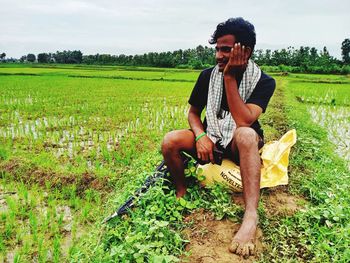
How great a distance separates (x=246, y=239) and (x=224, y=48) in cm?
123

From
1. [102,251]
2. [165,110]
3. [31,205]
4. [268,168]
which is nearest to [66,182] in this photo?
[31,205]

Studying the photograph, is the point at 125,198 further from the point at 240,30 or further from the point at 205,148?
the point at 240,30

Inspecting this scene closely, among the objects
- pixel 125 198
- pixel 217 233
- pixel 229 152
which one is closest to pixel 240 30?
pixel 229 152

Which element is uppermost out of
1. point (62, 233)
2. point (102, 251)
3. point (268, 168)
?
point (268, 168)

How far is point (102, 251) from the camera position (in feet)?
6.38

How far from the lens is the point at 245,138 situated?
2.14 metres

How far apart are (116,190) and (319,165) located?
6.97 feet

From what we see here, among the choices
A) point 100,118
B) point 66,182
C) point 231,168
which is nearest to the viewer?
point 231,168

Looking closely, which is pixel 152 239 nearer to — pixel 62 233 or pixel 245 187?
pixel 245 187

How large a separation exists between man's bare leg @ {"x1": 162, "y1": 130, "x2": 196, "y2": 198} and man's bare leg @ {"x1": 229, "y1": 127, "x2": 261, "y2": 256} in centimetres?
39

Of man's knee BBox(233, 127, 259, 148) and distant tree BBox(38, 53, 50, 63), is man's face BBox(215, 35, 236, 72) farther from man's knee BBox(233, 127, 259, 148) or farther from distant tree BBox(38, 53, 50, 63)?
distant tree BBox(38, 53, 50, 63)

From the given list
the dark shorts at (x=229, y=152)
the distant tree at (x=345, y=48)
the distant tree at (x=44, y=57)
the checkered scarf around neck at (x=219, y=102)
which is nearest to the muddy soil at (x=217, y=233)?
the dark shorts at (x=229, y=152)

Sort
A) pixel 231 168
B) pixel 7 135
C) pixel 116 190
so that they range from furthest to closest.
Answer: pixel 7 135, pixel 116 190, pixel 231 168

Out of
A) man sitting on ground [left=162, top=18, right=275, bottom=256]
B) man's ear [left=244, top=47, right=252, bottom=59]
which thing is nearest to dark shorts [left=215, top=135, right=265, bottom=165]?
man sitting on ground [left=162, top=18, right=275, bottom=256]
